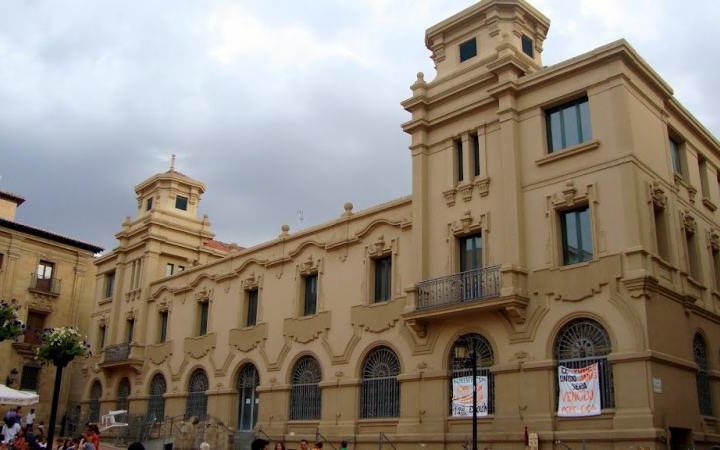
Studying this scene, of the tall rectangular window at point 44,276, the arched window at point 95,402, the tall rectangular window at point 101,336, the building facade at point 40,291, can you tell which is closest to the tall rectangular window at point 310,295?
the arched window at point 95,402

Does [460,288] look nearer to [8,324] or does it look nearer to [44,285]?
[8,324]

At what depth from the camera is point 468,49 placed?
26266 millimetres

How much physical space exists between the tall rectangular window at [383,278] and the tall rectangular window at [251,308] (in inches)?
296

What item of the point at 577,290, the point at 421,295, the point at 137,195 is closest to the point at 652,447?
the point at 577,290

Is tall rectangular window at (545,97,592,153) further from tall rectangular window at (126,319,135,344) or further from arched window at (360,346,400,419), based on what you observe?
tall rectangular window at (126,319,135,344)

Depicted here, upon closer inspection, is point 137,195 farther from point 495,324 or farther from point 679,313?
point 679,313

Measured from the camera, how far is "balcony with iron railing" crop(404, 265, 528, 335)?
70.5 ft

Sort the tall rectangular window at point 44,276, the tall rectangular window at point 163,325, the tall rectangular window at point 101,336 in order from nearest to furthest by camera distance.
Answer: the tall rectangular window at point 163,325 < the tall rectangular window at point 101,336 < the tall rectangular window at point 44,276

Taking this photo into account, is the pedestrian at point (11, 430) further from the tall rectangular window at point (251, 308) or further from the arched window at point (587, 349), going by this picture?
the arched window at point (587, 349)

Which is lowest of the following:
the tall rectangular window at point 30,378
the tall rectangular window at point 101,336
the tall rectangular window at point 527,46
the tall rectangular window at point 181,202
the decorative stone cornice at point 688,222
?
the tall rectangular window at point 30,378

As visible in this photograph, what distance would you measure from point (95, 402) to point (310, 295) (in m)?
18.1

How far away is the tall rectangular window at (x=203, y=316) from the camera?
35281 mm

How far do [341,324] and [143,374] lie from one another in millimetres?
14915

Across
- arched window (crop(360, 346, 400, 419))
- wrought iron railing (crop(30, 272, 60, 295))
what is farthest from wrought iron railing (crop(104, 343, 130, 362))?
arched window (crop(360, 346, 400, 419))
